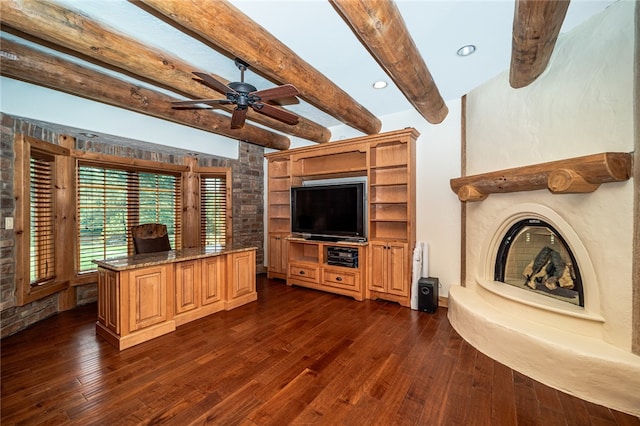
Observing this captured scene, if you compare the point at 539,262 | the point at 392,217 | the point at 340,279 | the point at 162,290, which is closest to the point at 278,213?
the point at 340,279

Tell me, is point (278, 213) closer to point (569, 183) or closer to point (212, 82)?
point (212, 82)

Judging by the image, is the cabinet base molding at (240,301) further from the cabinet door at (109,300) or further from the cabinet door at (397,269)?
the cabinet door at (397,269)

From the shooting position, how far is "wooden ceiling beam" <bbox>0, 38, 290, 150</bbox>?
2174mm

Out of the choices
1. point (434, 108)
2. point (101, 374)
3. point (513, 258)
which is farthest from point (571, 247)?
point (101, 374)

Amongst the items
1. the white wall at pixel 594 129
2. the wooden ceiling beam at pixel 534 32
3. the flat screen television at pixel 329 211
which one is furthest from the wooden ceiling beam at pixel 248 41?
the white wall at pixel 594 129

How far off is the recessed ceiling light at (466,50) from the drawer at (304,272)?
10.8 ft

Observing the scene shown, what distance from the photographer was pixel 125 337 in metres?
2.53

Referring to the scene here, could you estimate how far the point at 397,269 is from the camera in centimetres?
370

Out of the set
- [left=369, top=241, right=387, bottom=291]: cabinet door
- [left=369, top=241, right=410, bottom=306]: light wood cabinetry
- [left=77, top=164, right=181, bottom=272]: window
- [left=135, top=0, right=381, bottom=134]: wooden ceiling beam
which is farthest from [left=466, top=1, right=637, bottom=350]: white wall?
[left=77, top=164, right=181, bottom=272]: window

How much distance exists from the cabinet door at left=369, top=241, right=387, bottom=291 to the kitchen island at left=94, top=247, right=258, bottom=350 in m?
1.85

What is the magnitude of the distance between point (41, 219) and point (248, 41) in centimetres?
349

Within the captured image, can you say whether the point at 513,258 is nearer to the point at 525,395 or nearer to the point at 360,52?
the point at 525,395

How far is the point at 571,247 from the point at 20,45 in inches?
190

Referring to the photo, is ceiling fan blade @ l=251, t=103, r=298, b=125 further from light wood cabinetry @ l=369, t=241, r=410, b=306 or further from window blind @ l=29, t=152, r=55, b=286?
window blind @ l=29, t=152, r=55, b=286
